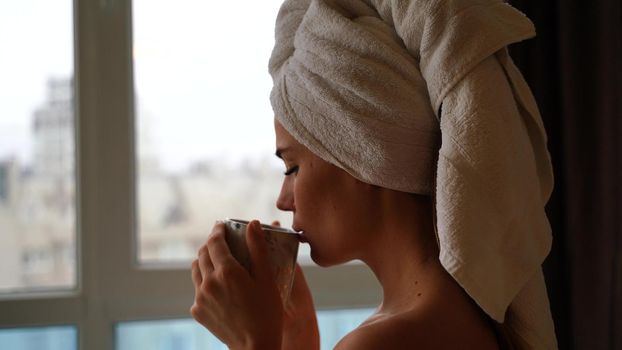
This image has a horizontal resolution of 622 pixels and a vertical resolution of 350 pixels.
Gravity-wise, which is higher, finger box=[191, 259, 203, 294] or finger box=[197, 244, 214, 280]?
finger box=[197, 244, 214, 280]

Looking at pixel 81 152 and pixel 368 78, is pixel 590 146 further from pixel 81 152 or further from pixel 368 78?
pixel 81 152

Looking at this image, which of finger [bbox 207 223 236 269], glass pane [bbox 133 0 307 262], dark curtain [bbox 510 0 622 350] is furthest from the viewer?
glass pane [bbox 133 0 307 262]

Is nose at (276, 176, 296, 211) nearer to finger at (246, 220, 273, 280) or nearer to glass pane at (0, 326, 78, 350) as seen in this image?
finger at (246, 220, 273, 280)

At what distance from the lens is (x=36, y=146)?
1635 mm

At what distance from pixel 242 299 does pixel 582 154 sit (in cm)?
106

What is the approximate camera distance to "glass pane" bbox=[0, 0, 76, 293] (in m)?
1.62

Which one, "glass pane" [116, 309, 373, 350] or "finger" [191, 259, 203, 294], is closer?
"finger" [191, 259, 203, 294]

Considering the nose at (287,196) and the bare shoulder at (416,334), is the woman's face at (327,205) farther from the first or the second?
the bare shoulder at (416,334)

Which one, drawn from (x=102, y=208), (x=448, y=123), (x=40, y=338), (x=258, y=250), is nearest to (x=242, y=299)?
(x=258, y=250)

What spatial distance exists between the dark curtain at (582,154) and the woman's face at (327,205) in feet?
2.78

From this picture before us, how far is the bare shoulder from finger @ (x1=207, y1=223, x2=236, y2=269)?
0.61 ft

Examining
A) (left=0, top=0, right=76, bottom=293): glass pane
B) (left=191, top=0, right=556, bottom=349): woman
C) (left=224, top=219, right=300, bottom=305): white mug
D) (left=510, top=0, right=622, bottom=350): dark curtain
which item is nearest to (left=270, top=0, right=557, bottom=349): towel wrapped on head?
(left=191, top=0, right=556, bottom=349): woman

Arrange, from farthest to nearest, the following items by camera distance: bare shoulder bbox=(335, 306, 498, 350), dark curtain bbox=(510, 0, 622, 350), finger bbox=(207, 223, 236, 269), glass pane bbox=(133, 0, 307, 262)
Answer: glass pane bbox=(133, 0, 307, 262) < dark curtain bbox=(510, 0, 622, 350) < finger bbox=(207, 223, 236, 269) < bare shoulder bbox=(335, 306, 498, 350)

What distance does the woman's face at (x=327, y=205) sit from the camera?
0.89 m
